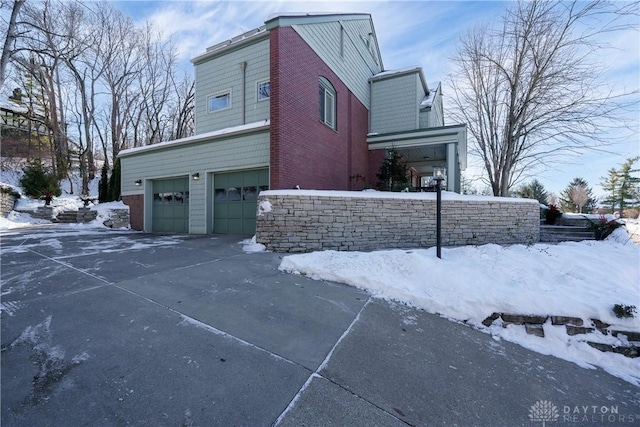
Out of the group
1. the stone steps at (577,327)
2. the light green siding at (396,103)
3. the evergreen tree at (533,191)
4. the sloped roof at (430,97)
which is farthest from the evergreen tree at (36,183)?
the evergreen tree at (533,191)

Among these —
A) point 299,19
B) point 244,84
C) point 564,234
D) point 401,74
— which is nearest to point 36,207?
point 244,84

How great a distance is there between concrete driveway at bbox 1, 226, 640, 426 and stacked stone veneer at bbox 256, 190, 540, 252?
269 cm

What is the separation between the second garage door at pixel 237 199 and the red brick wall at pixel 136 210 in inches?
165

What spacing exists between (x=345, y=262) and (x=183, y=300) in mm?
2772

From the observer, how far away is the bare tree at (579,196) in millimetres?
31391

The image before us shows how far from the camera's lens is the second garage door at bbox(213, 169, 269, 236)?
9305mm

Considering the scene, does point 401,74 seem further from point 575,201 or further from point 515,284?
point 575,201

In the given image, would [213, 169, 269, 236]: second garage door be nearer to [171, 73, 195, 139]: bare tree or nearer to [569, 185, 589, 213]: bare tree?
[171, 73, 195, 139]: bare tree

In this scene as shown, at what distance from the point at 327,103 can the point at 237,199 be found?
16.7 ft

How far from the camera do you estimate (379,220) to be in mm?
7387

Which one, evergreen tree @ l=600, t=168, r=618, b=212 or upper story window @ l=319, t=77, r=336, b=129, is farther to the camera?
evergreen tree @ l=600, t=168, r=618, b=212

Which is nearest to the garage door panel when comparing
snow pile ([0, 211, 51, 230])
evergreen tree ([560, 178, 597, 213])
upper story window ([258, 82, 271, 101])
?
upper story window ([258, 82, 271, 101])

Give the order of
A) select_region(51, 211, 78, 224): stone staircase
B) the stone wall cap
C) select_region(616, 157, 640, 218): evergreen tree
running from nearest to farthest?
the stone wall cap < select_region(51, 211, 78, 224): stone staircase < select_region(616, 157, 640, 218): evergreen tree

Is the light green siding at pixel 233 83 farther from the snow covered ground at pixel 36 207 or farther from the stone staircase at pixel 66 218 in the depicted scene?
the stone staircase at pixel 66 218
